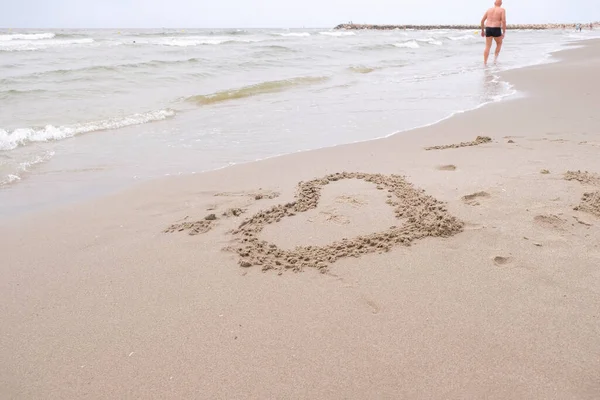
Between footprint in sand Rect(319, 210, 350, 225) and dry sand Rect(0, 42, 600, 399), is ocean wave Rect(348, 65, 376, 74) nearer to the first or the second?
dry sand Rect(0, 42, 600, 399)

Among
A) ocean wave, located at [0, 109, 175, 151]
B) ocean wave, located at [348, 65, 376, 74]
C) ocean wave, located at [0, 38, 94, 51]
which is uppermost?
ocean wave, located at [0, 38, 94, 51]

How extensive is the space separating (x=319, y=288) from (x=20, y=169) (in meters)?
3.79

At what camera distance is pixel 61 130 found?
19.1 feet

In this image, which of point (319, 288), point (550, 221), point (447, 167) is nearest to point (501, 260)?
point (550, 221)

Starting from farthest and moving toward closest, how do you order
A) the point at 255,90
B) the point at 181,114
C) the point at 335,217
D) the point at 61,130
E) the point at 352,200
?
the point at 255,90, the point at 181,114, the point at 61,130, the point at 352,200, the point at 335,217

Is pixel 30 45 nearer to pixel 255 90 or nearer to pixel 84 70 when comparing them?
pixel 84 70

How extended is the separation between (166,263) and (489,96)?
6826 millimetres

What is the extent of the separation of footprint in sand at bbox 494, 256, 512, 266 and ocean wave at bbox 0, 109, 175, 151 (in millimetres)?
5548

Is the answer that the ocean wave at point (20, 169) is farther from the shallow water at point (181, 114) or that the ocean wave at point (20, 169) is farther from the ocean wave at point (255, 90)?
the ocean wave at point (255, 90)

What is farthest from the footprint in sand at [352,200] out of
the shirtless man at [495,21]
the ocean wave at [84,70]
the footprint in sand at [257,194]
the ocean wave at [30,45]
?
the ocean wave at [30,45]

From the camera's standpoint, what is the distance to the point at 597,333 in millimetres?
1738

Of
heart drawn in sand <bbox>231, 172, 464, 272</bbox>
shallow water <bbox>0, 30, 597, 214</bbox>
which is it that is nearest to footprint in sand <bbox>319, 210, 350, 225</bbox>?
heart drawn in sand <bbox>231, 172, 464, 272</bbox>

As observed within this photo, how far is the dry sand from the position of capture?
5.36 feet

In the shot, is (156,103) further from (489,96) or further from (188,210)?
(489,96)
